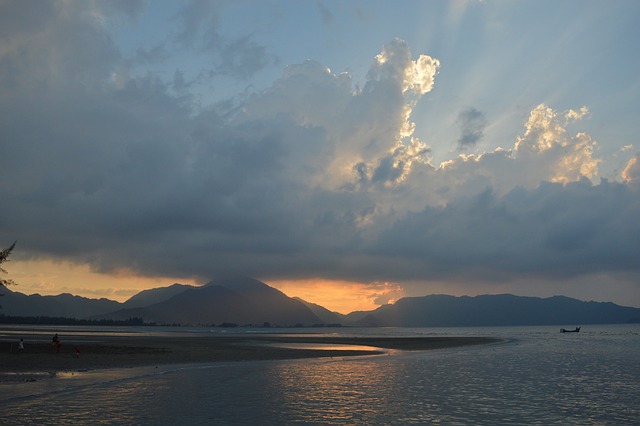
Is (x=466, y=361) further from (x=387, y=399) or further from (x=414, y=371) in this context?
(x=387, y=399)

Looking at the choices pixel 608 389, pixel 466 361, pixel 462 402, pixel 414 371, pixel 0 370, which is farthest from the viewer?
pixel 466 361

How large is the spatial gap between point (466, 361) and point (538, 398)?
1183 inches

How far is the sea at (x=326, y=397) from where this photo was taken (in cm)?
2783

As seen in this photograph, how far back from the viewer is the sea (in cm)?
2783

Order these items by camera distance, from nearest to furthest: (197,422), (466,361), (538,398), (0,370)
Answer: (197,422) < (538,398) < (0,370) < (466,361)

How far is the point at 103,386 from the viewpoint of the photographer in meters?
37.9

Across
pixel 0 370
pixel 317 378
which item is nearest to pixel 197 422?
pixel 317 378

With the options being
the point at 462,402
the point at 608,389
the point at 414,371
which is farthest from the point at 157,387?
the point at 608,389

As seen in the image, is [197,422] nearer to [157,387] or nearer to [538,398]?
[157,387]

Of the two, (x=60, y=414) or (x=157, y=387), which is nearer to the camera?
(x=60, y=414)

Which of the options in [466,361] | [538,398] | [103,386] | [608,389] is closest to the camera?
[538,398]

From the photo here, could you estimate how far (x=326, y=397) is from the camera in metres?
35.2

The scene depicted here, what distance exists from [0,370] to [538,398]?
Result: 4334cm

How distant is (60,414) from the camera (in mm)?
27391
